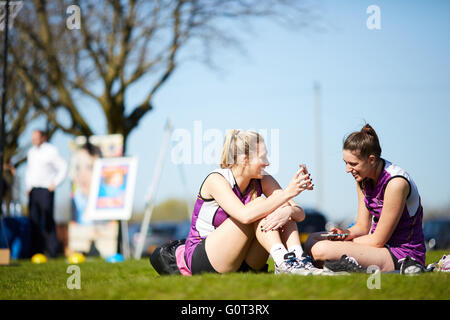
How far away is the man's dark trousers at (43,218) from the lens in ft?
33.6

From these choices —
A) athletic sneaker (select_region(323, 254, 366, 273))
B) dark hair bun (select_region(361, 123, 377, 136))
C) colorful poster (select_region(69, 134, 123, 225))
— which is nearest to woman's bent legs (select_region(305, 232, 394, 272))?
athletic sneaker (select_region(323, 254, 366, 273))

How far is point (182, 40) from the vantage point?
14.8 metres

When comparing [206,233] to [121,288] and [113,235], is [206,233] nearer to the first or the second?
[121,288]

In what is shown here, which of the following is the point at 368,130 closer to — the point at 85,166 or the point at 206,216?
the point at 206,216

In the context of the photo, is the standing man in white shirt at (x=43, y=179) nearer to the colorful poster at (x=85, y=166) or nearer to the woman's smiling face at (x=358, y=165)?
the colorful poster at (x=85, y=166)

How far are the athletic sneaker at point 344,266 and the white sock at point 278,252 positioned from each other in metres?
0.35

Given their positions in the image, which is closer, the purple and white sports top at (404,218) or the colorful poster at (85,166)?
the purple and white sports top at (404,218)

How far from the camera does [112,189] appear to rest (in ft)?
37.4

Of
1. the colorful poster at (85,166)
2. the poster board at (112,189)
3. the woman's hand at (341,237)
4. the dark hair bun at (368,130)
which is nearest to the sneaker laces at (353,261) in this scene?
the woman's hand at (341,237)

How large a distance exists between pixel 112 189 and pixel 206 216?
748 cm

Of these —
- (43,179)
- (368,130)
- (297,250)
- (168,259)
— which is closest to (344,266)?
(297,250)

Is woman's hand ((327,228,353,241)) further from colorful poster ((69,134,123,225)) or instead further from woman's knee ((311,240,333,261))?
colorful poster ((69,134,123,225))

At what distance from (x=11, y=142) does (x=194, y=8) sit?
11695mm

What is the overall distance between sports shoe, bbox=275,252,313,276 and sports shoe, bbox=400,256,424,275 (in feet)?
2.40
